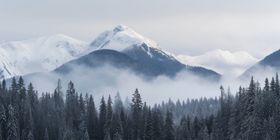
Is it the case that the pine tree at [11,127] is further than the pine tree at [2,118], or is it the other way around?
the pine tree at [2,118]

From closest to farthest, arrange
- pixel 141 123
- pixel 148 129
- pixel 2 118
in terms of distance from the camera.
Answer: pixel 2 118
pixel 148 129
pixel 141 123

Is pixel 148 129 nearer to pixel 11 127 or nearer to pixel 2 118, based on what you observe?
pixel 11 127

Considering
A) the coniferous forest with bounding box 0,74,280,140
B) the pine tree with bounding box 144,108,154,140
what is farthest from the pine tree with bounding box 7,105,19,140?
the pine tree with bounding box 144,108,154,140

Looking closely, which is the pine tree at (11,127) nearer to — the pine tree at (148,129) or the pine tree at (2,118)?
the pine tree at (2,118)

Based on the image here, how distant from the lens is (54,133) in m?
191

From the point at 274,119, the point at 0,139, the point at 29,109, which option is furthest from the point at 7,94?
the point at 274,119

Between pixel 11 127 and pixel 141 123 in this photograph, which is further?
pixel 141 123

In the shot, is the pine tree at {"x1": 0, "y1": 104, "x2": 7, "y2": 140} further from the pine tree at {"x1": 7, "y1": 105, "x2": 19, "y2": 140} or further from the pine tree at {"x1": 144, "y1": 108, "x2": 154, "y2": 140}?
the pine tree at {"x1": 144, "y1": 108, "x2": 154, "y2": 140}

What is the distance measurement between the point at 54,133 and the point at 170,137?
100 feet

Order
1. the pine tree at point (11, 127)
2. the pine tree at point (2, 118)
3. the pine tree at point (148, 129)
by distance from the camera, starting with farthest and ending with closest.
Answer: the pine tree at point (148, 129) → the pine tree at point (2, 118) → the pine tree at point (11, 127)

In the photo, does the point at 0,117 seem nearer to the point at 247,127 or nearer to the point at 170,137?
the point at 170,137

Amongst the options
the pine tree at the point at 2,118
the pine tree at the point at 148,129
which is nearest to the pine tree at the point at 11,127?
the pine tree at the point at 2,118

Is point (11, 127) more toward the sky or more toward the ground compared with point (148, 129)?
more toward the ground

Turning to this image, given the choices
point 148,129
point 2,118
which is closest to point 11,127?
point 2,118
